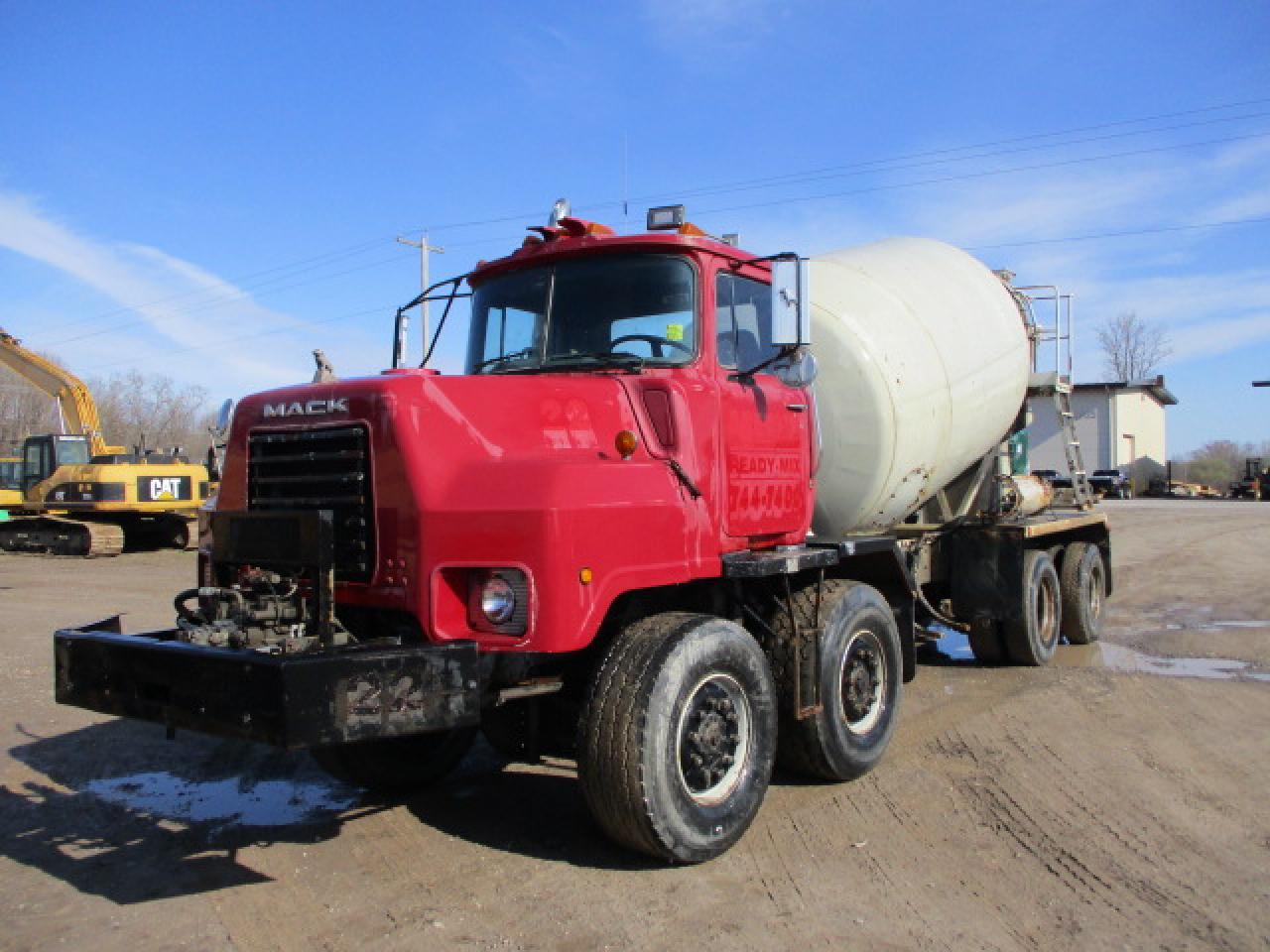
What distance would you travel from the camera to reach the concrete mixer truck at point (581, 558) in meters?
4.07

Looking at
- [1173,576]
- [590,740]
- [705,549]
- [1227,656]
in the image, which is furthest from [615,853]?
[1173,576]

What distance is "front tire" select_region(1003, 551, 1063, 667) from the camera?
909cm

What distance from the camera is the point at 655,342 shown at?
205 inches

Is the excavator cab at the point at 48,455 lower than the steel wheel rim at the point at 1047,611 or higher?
higher

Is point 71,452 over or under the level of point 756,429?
over

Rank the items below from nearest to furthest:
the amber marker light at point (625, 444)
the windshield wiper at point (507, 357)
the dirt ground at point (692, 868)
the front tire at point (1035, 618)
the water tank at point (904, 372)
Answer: the dirt ground at point (692, 868) → the amber marker light at point (625, 444) → the windshield wiper at point (507, 357) → the water tank at point (904, 372) → the front tire at point (1035, 618)

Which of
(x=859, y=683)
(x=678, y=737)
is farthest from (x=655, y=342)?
(x=859, y=683)

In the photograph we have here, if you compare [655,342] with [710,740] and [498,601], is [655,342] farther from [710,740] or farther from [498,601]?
[710,740]

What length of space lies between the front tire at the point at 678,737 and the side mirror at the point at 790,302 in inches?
58.8

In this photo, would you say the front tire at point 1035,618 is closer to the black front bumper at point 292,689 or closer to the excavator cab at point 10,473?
the black front bumper at point 292,689

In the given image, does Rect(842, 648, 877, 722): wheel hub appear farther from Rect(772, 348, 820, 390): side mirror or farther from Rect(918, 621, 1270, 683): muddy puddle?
Rect(918, 621, 1270, 683): muddy puddle

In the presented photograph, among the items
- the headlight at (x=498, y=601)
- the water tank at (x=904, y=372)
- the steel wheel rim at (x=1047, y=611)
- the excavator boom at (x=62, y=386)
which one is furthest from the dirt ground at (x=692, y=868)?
the excavator boom at (x=62, y=386)

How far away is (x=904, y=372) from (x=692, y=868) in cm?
397

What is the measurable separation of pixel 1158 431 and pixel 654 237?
62501 millimetres
